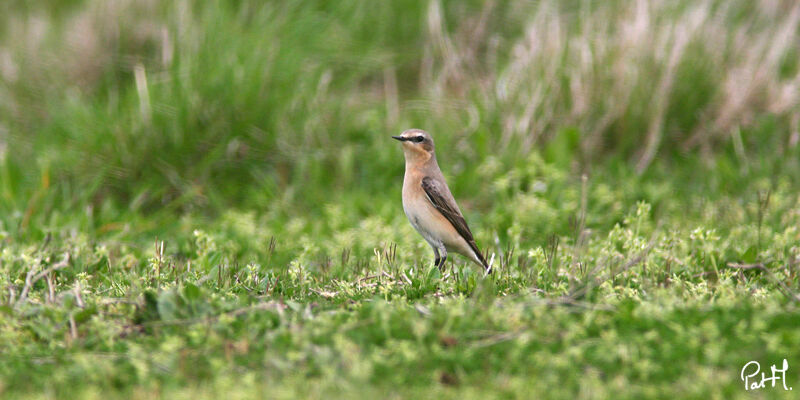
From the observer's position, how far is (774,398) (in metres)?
3.54

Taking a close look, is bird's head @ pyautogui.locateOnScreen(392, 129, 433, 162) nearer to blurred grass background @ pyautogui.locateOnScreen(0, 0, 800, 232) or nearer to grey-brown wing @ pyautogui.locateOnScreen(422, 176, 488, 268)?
grey-brown wing @ pyautogui.locateOnScreen(422, 176, 488, 268)

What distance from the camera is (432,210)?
6648 mm

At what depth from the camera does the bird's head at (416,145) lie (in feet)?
22.8

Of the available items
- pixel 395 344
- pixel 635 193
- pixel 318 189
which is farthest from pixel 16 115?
pixel 395 344

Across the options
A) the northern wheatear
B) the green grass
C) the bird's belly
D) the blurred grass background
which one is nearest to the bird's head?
the northern wheatear

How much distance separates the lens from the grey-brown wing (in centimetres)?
669

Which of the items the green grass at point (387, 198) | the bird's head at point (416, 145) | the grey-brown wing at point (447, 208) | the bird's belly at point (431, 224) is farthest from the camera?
the bird's head at point (416, 145)

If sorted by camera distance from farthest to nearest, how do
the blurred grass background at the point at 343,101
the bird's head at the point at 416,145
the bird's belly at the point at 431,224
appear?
the blurred grass background at the point at 343,101
the bird's head at the point at 416,145
the bird's belly at the point at 431,224

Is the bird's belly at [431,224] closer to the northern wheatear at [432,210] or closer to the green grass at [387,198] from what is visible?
the northern wheatear at [432,210]

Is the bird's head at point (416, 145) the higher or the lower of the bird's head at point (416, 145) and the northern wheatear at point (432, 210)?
the higher

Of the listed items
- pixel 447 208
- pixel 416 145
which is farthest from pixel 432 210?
pixel 416 145

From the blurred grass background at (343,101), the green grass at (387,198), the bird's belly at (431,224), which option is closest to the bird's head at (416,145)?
the bird's belly at (431,224)

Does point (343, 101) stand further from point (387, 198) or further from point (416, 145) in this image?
point (416, 145)

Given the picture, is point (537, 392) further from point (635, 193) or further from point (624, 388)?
point (635, 193)
